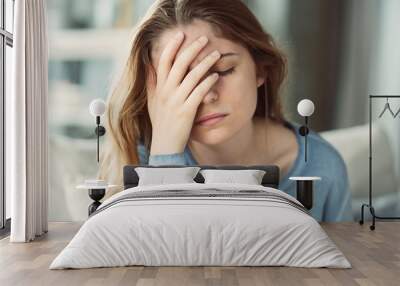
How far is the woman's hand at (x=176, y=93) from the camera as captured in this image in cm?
764

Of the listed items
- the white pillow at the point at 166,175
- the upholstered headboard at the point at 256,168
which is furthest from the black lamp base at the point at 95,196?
the white pillow at the point at 166,175

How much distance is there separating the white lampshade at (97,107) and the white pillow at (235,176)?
153 cm

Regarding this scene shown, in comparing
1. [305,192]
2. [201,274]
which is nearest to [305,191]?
[305,192]

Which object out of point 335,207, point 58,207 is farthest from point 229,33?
point 58,207

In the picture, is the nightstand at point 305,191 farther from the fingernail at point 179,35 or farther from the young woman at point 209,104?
the fingernail at point 179,35

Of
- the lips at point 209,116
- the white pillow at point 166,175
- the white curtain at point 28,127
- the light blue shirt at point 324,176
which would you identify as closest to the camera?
the white curtain at point 28,127

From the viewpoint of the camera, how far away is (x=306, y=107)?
7688 mm

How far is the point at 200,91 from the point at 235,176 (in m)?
1.17

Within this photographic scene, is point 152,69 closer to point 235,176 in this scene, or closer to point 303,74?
point 235,176

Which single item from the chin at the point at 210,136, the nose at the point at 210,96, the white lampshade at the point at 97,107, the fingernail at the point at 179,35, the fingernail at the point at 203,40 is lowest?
the chin at the point at 210,136

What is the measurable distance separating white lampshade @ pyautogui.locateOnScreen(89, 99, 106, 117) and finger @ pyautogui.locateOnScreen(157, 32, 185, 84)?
2.40ft

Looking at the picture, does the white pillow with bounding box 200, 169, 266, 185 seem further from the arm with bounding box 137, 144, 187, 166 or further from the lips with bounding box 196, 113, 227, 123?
the lips with bounding box 196, 113, 227, 123

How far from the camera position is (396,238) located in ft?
21.8

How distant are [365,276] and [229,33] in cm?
393
